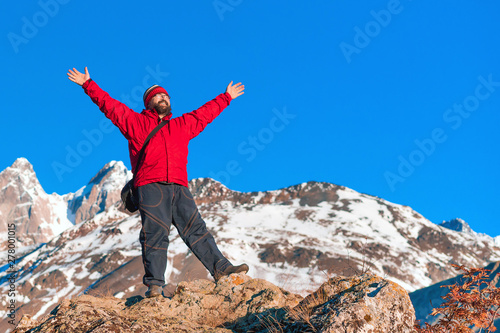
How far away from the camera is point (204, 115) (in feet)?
22.7

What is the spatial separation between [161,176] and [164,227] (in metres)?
0.72

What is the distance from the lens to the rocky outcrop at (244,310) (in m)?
3.96

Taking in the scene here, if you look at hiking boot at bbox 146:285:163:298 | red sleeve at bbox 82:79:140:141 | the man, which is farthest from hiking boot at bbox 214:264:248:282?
red sleeve at bbox 82:79:140:141

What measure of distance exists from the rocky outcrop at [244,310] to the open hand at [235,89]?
2964 millimetres

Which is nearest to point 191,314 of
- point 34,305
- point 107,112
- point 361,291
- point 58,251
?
point 361,291

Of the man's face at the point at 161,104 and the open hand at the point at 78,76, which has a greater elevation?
the open hand at the point at 78,76

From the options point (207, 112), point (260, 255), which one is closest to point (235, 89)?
point (207, 112)

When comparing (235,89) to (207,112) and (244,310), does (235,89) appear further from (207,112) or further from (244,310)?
(244,310)

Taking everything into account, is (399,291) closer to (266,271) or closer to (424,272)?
(266,271)

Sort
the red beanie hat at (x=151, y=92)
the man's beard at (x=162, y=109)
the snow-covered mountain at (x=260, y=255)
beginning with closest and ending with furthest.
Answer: the man's beard at (x=162, y=109) < the red beanie hat at (x=151, y=92) < the snow-covered mountain at (x=260, y=255)

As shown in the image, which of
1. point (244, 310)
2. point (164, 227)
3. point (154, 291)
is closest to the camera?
point (244, 310)

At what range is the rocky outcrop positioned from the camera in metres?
3.96

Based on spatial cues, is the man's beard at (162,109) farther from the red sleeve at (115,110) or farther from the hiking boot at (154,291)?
the hiking boot at (154,291)

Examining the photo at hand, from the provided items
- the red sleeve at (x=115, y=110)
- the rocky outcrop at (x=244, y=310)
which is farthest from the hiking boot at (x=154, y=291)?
the red sleeve at (x=115, y=110)
